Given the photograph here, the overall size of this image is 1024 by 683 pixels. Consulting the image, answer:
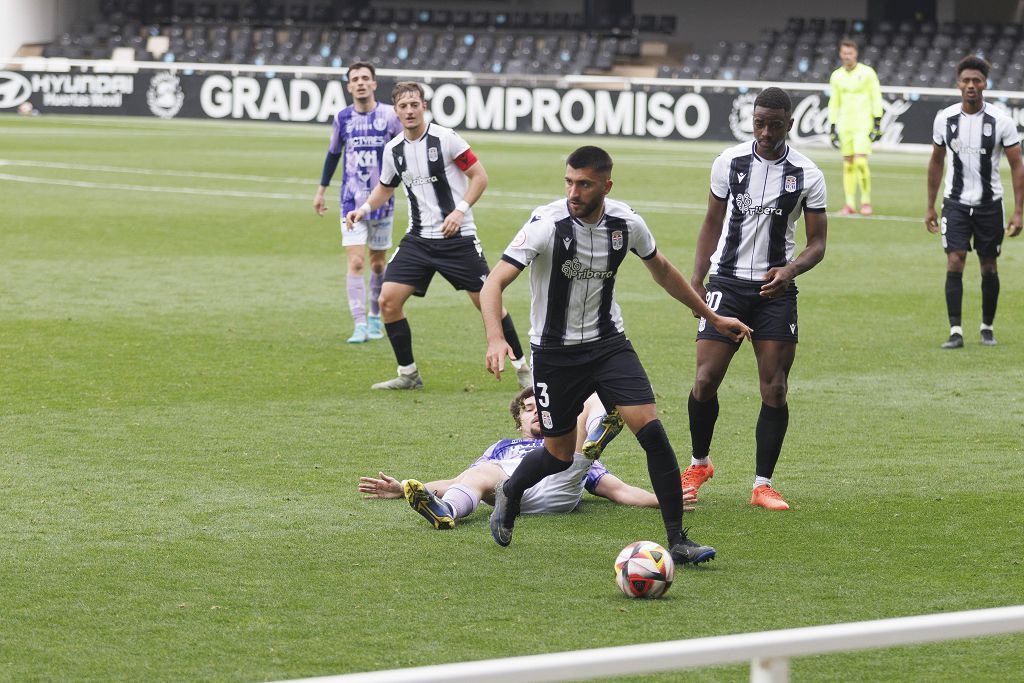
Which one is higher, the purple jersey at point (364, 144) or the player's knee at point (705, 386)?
the purple jersey at point (364, 144)

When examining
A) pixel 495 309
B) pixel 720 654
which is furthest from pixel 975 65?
pixel 720 654

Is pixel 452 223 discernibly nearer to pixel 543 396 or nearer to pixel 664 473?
pixel 543 396

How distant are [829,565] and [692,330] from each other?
6.45 meters

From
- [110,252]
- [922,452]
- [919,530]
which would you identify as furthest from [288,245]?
[919,530]

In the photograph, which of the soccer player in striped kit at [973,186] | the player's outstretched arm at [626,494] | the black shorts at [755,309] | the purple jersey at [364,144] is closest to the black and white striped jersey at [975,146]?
the soccer player in striped kit at [973,186]

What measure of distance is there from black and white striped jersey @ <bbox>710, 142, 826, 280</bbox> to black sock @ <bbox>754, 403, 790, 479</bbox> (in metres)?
0.62

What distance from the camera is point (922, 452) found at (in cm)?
798

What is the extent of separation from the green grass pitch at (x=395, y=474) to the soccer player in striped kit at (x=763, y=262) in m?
0.45

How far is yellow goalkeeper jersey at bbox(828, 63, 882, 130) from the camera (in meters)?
21.3

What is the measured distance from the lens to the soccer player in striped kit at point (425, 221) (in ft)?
31.9

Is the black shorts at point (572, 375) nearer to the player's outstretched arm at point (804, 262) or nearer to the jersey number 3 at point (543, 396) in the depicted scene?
the jersey number 3 at point (543, 396)

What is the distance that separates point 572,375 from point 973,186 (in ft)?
20.6

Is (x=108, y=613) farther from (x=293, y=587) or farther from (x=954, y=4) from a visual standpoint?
(x=954, y=4)

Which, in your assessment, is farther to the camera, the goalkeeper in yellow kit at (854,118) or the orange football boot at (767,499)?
the goalkeeper in yellow kit at (854,118)
